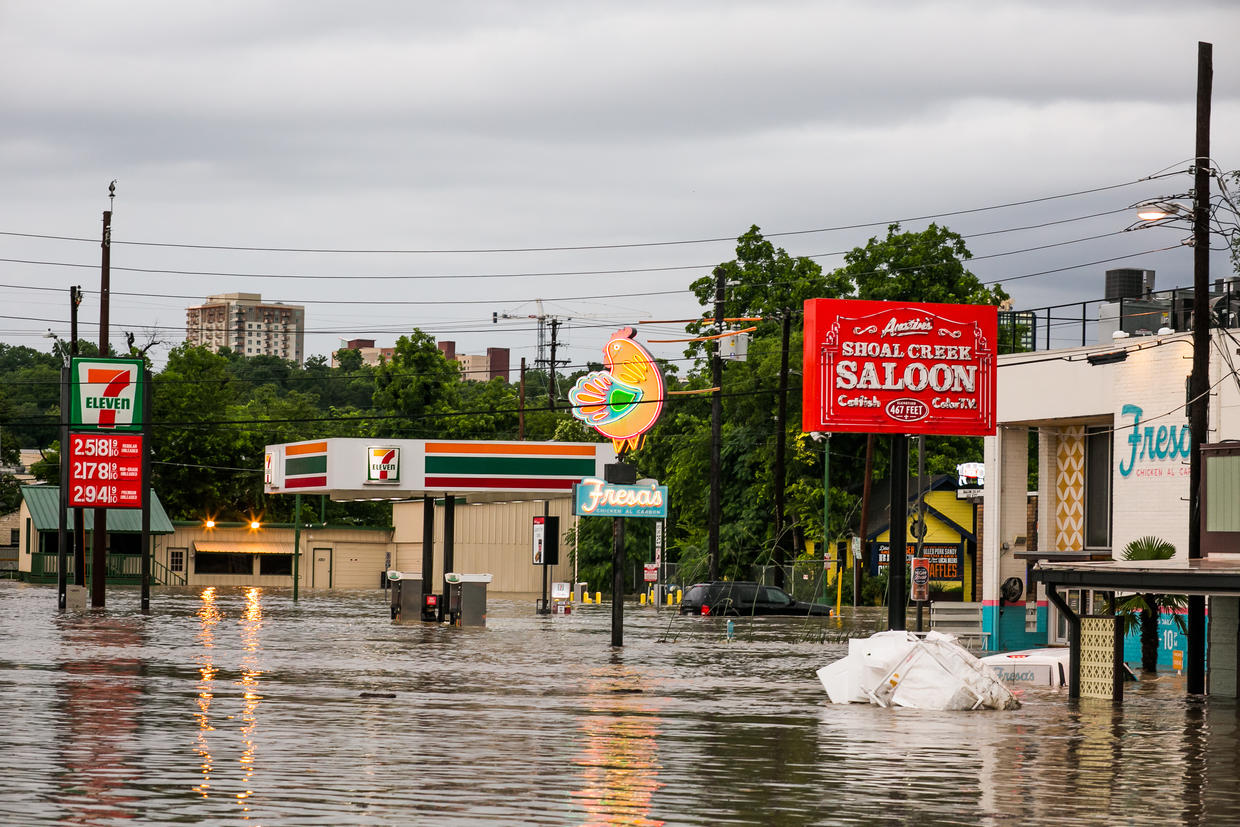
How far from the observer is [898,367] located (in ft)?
91.2

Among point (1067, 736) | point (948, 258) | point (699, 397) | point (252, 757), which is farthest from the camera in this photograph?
point (699, 397)

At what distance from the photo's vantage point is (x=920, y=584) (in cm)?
4719

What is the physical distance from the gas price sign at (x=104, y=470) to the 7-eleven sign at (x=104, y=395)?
398mm

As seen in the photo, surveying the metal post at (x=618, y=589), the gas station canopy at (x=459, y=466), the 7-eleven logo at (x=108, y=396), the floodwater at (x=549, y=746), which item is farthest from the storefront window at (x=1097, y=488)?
the 7-eleven logo at (x=108, y=396)

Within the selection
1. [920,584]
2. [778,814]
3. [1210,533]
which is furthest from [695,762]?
[920,584]

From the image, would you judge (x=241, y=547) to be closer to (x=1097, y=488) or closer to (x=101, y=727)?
(x=1097, y=488)

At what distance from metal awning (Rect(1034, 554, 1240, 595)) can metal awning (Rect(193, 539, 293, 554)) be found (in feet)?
202

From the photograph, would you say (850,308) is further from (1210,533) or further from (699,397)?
(699,397)

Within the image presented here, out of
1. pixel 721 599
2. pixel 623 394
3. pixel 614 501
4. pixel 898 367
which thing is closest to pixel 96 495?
pixel 623 394

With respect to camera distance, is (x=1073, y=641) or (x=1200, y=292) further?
(x=1200, y=292)

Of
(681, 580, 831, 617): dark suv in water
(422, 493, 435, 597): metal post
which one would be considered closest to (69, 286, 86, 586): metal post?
(422, 493, 435, 597): metal post

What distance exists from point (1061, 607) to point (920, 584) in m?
23.6

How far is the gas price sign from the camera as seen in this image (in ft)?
147

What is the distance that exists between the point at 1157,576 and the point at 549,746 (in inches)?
413
